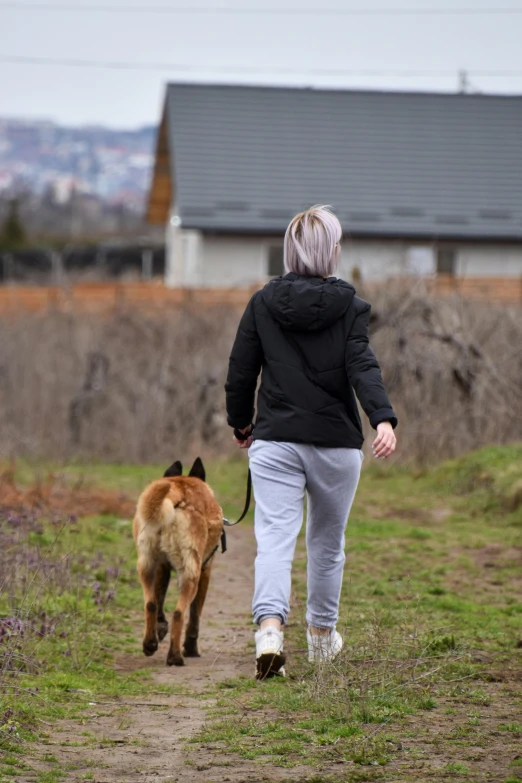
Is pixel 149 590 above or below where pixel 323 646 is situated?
above

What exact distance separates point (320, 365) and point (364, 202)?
90.4 feet

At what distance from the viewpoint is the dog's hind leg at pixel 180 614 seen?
20.9 ft

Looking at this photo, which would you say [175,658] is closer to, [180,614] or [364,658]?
[180,614]

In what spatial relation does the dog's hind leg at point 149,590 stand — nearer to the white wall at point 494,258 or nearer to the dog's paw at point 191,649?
the dog's paw at point 191,649

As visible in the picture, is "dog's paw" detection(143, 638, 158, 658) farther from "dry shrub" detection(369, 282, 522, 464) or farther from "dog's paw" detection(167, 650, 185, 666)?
"dry shrub" detection(369, 282, 522, 464)

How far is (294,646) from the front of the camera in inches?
262

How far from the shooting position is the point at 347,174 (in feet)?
110

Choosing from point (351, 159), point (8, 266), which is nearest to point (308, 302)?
point (8, 266)

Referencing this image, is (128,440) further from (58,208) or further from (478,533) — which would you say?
(58,208)

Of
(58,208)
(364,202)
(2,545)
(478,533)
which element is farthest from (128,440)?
(58,208)

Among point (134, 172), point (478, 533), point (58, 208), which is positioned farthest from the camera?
point (134, 172)

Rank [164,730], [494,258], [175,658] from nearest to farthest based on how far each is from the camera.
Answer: [164,730], [175,658], [494,258]

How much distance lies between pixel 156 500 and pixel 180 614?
61 cm

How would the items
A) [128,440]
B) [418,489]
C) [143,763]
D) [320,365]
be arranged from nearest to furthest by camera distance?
[143,763] < [320,365] < [418,489] < [128,440]
